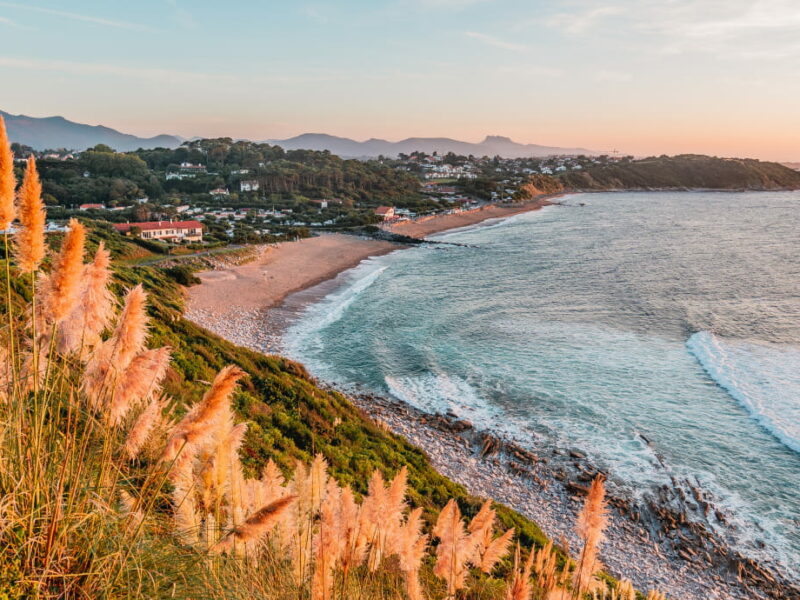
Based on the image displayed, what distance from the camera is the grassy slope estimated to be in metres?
10.2

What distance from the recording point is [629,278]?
37906mm

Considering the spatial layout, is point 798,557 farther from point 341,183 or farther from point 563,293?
point 341,183

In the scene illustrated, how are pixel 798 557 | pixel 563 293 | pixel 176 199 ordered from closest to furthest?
pixel 798 557, pixel 563 293, pixel 176 199

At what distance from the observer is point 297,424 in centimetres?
1200

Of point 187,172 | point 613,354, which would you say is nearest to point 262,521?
point 613,354

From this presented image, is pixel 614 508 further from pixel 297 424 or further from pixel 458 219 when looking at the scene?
pixel 458 219

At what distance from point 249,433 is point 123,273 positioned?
1625 cm

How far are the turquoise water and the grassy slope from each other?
158 inches

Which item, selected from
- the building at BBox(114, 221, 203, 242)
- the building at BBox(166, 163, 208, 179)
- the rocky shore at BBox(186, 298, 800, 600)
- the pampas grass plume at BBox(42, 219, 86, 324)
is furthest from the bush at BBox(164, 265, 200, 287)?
the building at BBox(166, 163, 208, 179)

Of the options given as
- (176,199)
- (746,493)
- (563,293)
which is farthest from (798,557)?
(176,199)

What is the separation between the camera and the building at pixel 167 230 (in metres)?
45.9

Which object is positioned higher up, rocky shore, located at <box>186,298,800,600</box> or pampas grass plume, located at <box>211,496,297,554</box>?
pampas grass plume, located at <box>211,496,297,554</box>

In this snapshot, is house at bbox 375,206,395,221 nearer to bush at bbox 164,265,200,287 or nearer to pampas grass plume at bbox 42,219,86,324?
bush at bbox 164,265,200,287

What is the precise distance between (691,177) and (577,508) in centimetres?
15013
